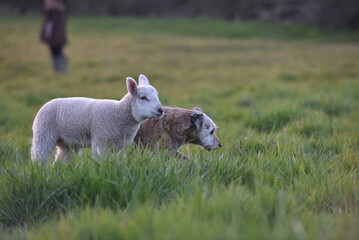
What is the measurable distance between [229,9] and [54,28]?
29852mm

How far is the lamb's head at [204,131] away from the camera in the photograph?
4973 mm

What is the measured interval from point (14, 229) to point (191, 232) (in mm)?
1272

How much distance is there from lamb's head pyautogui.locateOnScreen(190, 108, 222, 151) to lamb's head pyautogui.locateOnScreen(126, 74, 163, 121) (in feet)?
1.75

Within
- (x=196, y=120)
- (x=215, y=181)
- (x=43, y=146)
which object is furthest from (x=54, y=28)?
(x=215, y=181)

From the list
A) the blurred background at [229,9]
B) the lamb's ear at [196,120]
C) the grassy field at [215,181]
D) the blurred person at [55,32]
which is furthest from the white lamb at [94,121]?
the blurred background at [229,9]

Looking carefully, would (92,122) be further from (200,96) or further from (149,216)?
(200,96)

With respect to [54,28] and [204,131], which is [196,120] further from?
[54,28]

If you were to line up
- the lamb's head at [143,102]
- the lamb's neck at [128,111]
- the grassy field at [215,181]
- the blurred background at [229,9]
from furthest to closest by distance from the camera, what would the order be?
the blurred background at [229,9]
the lamb's neck at [128,111]
the lamb's head at [143,102]
the grassy field at [215,181]

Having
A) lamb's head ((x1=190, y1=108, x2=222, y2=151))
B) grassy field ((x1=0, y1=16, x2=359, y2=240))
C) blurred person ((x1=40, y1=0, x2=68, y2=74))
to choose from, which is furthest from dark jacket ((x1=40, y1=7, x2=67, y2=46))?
lamb's head ((x1=190, y1=108, x2=222, y2=151))

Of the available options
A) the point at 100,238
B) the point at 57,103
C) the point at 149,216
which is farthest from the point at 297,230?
the point at 57,103

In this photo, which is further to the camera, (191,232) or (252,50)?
(252,50)

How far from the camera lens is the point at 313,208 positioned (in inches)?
130

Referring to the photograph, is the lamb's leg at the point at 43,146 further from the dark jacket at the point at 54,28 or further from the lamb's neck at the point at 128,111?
the dark jacket at the point at 54,28

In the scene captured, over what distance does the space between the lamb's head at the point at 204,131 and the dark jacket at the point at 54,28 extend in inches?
429
